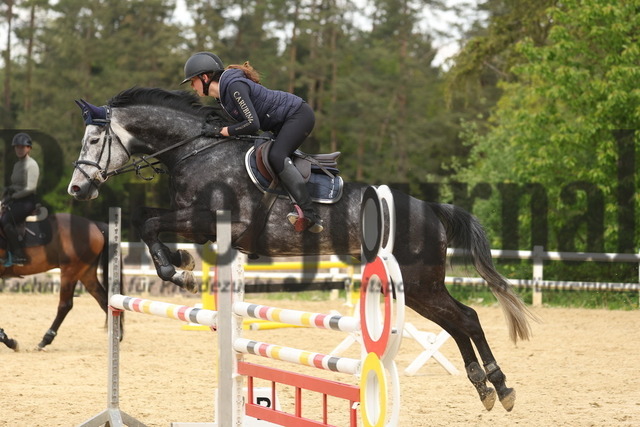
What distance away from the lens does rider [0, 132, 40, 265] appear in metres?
9.23

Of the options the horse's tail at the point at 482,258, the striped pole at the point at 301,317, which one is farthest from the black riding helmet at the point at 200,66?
the striped pole at the point at 301,317

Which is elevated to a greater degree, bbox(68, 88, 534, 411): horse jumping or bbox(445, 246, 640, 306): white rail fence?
bbox(68, 88, 534, 411): horse jumping

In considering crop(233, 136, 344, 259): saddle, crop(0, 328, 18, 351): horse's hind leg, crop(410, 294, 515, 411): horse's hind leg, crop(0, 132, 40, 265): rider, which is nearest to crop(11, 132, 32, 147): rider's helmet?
crop(0, 132, 40, 265): rider

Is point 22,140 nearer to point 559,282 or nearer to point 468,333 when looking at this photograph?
point 468,333

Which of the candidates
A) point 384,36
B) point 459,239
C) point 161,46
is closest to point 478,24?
point 384,36

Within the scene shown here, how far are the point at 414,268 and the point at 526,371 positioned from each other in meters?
2.83

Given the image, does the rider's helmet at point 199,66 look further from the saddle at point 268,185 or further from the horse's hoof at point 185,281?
the horse's hoof at point 185,281

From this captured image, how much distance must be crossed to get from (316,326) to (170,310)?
3.85 ft

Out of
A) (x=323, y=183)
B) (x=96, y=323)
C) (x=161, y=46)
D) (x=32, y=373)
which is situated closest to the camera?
(x=323, y=183)

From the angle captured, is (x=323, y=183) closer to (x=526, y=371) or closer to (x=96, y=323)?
(x=526, y=371)

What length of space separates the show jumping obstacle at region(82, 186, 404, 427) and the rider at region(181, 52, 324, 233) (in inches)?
46.8

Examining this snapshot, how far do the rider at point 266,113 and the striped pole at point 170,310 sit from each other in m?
1.29

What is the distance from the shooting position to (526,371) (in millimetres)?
8383

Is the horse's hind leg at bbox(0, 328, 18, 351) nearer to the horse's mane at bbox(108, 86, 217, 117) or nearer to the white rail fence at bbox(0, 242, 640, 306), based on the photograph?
the horse's mane at bbox(108, 86, 217, 117)
